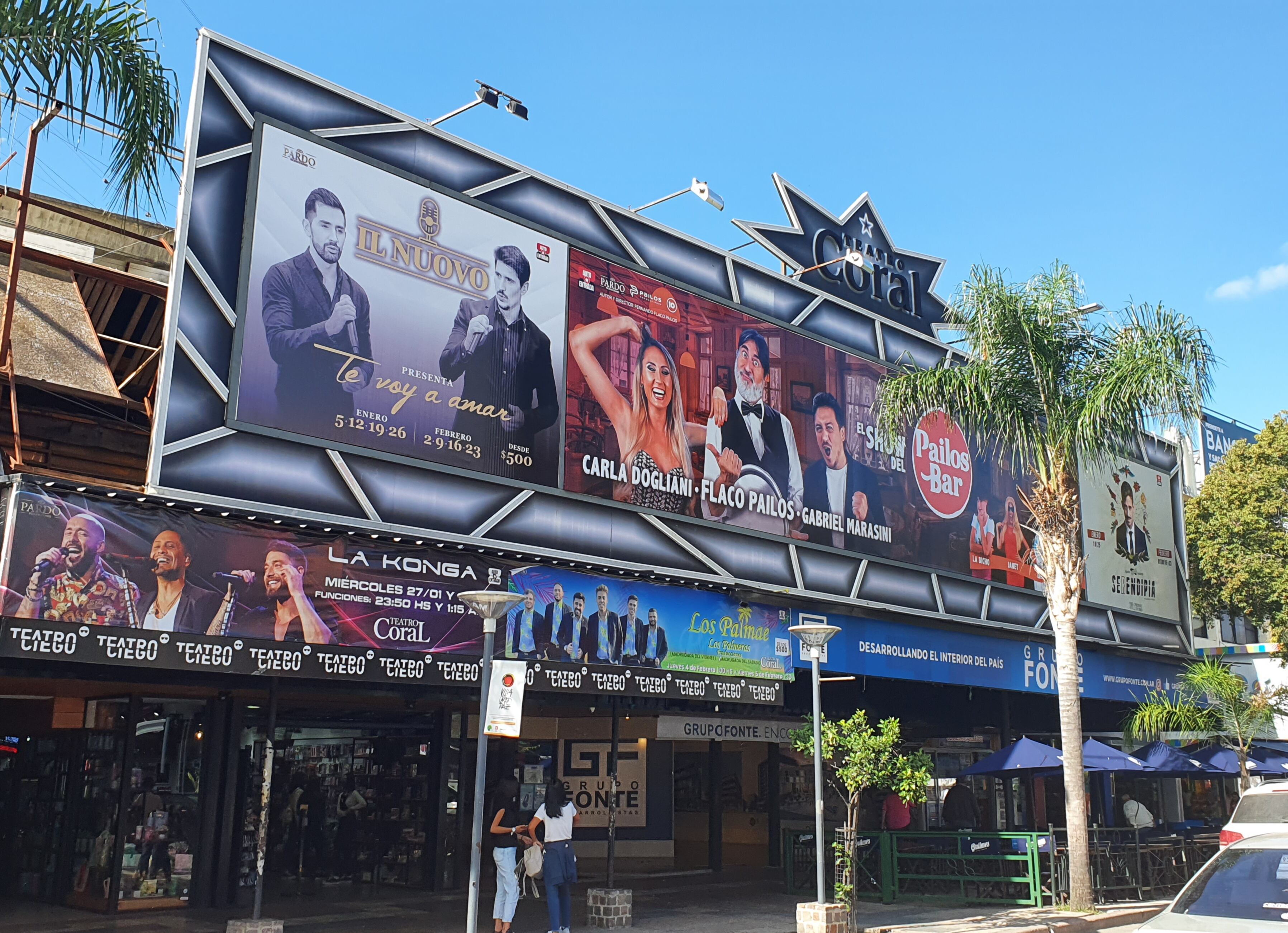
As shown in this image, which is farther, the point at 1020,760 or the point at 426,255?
the point at 1020,760

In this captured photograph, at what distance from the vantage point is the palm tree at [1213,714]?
Result: 2375 cm

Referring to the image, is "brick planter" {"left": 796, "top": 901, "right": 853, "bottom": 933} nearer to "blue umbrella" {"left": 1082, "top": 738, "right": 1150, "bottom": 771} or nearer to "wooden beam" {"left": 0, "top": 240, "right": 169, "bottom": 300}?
"blue umbrella" {"left": 1082, "top": 738, "right": 1150, "bottom": 771}

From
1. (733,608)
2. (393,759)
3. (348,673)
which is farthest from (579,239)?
(393,759)

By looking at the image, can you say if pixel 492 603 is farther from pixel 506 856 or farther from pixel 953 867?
pixel 953 867

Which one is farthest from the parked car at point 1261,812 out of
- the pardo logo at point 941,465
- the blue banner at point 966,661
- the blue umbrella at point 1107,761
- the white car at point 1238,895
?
the pardo logo at point 941,465

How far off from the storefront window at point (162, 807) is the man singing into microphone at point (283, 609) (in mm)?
4213

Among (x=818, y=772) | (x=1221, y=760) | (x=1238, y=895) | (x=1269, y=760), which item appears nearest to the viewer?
(x=1238, y=895)

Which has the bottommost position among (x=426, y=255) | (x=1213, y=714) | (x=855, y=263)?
(x=1213, y=714)

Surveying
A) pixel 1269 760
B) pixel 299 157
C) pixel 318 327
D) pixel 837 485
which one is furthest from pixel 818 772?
pixel 1269 760

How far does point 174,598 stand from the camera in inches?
471

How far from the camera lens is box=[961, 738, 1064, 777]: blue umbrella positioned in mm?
19016

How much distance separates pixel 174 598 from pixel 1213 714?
2218 centimetres

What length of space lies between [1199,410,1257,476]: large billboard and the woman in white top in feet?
121

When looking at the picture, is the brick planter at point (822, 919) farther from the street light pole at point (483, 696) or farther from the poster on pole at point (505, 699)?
the poster on pole at point (505, 699)
